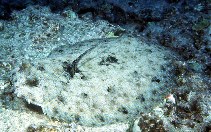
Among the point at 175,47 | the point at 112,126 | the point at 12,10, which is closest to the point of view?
the point at 112,126

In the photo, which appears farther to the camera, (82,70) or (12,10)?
(12,10)

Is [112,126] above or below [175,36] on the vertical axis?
below

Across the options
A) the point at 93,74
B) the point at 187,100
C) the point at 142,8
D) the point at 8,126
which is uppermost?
the point at 142,8

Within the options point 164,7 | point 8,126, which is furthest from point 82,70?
point 164,7

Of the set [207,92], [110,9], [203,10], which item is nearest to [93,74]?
[207,92]

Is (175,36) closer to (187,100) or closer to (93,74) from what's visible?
(187,100)

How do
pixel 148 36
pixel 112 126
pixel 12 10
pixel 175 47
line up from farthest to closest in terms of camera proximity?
pixel 12 10 → pixel 148 36 → pixel 175 47 → pixel 112 126

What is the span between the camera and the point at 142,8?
6488 millimetres

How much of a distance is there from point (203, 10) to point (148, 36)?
1.54m

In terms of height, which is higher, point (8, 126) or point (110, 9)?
point (110, 9)

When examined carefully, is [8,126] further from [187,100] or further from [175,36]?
[175,36]

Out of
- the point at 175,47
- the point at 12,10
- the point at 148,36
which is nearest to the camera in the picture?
the point at 175,47

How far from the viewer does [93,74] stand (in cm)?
468

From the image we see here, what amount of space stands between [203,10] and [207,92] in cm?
246
